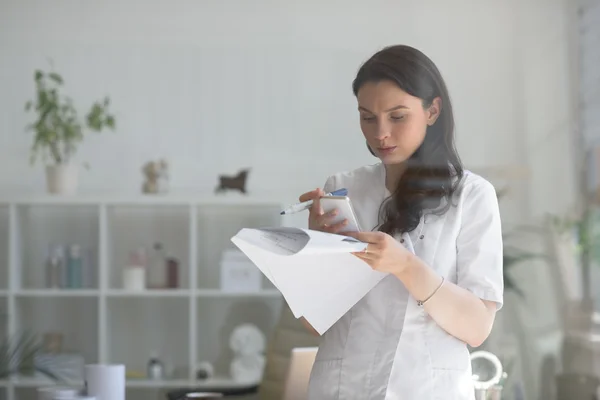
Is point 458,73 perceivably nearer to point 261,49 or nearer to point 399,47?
point 261,49

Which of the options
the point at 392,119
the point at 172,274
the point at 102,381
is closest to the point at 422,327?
the point at 392,119

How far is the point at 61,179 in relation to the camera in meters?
3.55

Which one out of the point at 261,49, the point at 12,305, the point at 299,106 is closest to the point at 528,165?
the point at 299,106

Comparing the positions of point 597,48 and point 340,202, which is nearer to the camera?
point 340,202

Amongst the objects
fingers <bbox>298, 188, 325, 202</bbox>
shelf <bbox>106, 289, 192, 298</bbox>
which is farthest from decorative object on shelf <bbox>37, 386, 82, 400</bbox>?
shelf <bbox>106, 289, 192, 298</bbox>

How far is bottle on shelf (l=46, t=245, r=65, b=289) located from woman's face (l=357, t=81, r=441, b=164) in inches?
95.0

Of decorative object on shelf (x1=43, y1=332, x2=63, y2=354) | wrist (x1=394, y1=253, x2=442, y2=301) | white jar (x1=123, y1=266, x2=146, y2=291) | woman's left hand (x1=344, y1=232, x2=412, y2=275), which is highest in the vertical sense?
woman's left hand (x1=344, y1=232, x2=412, y2=275)

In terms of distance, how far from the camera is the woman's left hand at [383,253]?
49.5 inches

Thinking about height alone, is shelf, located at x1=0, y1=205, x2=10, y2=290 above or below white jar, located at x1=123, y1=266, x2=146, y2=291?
above

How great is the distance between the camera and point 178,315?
356cm

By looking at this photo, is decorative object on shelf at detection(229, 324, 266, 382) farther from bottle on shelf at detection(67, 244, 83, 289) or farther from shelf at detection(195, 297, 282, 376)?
bottle on shelf at detection(67, 244, 83, 289)

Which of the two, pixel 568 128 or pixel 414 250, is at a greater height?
pixel 568 128

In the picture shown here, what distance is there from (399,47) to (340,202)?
0.91 ft

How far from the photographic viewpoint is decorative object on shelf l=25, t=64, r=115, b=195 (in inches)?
139
